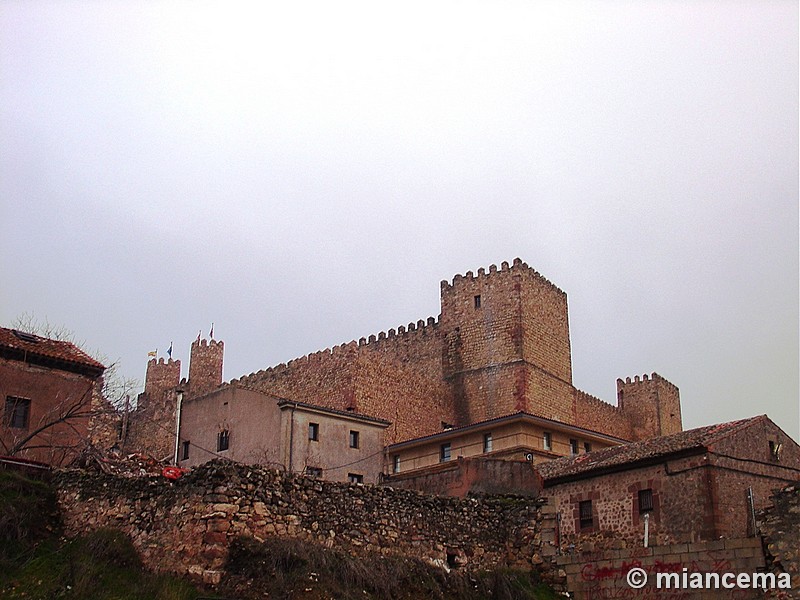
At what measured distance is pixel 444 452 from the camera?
119ft

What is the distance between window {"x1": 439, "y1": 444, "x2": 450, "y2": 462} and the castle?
123 inches

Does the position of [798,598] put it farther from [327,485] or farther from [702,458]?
[327,485]

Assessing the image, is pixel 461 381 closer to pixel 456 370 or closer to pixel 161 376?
pixel 456 370

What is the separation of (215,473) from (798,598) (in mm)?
10812

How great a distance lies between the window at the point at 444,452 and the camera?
36094 millimetres

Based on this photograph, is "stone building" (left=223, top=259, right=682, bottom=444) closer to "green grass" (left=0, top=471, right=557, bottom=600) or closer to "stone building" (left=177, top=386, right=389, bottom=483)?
"stone building" (left=177, top=386, right=389, bottom=483)

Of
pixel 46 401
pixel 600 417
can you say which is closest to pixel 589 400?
pixel 600 417

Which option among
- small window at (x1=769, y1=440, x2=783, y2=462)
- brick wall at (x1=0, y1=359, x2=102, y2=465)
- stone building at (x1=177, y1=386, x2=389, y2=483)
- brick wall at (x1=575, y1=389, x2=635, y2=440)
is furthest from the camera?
brick wall at (x1=575, y1=389, x2=635, y2=440)

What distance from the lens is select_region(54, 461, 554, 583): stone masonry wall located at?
1586 centimetres

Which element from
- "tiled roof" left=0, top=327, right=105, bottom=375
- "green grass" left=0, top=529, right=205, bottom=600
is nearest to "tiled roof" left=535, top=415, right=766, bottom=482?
"green grass" left=0, top=529, right=205, bottom=600

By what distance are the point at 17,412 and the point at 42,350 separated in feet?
6.44

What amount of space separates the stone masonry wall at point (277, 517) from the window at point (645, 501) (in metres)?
4.16

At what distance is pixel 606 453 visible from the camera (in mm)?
25797

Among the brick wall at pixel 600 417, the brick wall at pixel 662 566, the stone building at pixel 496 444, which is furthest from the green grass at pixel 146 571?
the brick wall at pixel 600 417
